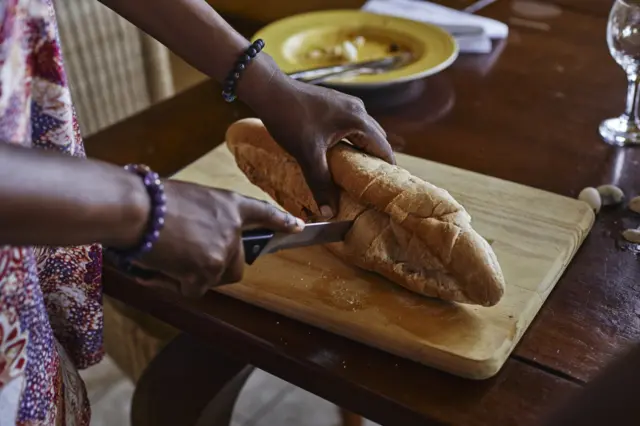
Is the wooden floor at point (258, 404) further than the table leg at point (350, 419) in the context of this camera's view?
Yes

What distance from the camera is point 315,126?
90 cm

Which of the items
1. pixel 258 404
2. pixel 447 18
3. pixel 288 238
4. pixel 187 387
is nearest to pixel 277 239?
pixel 288 238

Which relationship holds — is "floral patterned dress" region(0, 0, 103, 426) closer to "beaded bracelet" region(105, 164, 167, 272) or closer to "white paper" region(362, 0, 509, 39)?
"beaded bracelet" region(105, 164, 167, 272)

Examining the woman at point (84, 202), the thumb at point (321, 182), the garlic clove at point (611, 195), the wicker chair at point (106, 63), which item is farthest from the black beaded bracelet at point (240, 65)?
the wicker chair at point (106, 63)

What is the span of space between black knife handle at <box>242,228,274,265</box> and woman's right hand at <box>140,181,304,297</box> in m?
0.02

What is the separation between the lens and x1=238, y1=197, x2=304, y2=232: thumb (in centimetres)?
67

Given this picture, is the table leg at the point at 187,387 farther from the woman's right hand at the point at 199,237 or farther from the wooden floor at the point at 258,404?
the wooden floor at the point at 258,404

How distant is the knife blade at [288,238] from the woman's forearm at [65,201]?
4.9 inches

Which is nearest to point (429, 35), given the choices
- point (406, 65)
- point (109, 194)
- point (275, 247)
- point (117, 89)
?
point (406, 65)

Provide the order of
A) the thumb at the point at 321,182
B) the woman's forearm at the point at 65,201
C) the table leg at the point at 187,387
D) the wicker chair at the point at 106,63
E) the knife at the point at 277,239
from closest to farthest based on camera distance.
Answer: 1. the woman's forearm at the point at 65,201
2. the knife at the point at 277,239
3. the thumb at the point at 321,182
4. the table leg at the point at 187,387
5. the wicker chair at the point at 106,63

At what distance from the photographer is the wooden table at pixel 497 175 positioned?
2.33 ft

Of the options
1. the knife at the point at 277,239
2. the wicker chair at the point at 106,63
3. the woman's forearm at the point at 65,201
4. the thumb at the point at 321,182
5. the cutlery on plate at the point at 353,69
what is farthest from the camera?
the wicker chair at the point at 106,63

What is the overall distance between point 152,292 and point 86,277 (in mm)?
83

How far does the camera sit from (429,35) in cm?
139
